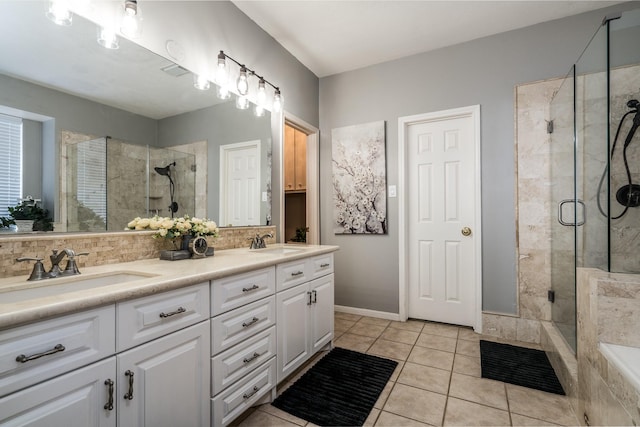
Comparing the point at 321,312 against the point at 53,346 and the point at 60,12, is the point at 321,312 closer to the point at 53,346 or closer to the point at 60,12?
the point at 53,346

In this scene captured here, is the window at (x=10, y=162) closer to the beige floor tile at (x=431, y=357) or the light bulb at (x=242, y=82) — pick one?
the light bulb at (x=242, y=82)

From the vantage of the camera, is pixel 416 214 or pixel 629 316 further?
pixel 416 214

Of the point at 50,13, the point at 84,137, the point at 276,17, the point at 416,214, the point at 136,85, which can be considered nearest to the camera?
the point at 50,13

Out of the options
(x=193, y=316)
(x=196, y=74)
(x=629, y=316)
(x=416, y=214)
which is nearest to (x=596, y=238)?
(x=629, y=316)

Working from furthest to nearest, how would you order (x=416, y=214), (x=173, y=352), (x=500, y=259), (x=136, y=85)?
(x=416, y=214) < (x=500, y=259) < (x=136, y=85) < (x=173, y=352)

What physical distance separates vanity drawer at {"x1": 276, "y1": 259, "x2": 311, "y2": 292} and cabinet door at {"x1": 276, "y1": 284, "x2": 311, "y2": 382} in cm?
4

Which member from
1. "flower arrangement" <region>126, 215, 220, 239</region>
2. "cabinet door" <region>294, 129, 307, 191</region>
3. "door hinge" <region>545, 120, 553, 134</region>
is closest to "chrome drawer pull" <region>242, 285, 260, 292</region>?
"flower arrangement" <region>126, 215, 220, 239</region>

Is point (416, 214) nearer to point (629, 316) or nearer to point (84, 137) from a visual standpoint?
point (629, 316)

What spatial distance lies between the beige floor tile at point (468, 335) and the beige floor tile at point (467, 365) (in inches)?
14.6

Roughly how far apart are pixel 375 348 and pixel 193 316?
170 centimetres

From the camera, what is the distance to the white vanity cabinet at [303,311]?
1771 mm

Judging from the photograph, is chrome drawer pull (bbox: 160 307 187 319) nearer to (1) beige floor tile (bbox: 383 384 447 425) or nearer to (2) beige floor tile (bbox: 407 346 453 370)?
(1) beige floor tile (bbox: 383 384 447 425)

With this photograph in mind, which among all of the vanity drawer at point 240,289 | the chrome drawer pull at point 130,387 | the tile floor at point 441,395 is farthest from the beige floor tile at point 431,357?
the chrome drawer pull at point 130,387

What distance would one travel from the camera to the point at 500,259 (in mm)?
2648
